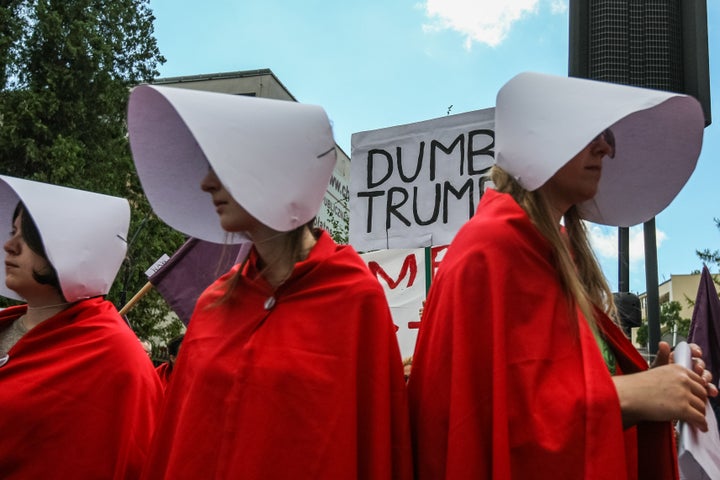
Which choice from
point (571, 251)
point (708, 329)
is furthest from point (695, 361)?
point (708, 329)

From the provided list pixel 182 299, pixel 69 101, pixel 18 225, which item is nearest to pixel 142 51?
pixel 69 101

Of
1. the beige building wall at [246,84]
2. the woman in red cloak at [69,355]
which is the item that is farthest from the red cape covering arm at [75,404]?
the beige building wall at [246,84]

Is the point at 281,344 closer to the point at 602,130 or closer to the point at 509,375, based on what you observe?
the point at 509,375

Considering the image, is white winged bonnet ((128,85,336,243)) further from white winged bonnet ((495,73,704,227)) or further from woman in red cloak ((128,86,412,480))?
white winged bonnet ((495,73,704,227))

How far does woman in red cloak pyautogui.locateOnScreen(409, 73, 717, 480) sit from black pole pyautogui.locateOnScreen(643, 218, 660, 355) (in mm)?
2227

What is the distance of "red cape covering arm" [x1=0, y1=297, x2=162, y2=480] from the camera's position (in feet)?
9.29

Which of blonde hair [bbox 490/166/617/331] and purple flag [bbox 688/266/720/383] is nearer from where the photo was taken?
blonde hair [bbox 490/166/617/331]

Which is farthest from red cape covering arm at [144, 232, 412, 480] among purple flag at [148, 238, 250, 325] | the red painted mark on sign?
the red painted mark on sign

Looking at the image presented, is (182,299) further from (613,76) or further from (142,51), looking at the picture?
(142,51)

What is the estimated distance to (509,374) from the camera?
1.95 meters

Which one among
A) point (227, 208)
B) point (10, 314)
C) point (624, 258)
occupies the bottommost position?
point (10, 314)

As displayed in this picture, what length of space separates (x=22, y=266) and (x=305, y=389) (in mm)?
1624

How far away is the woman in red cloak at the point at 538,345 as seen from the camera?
6.21 feet

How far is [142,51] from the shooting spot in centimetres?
1761
